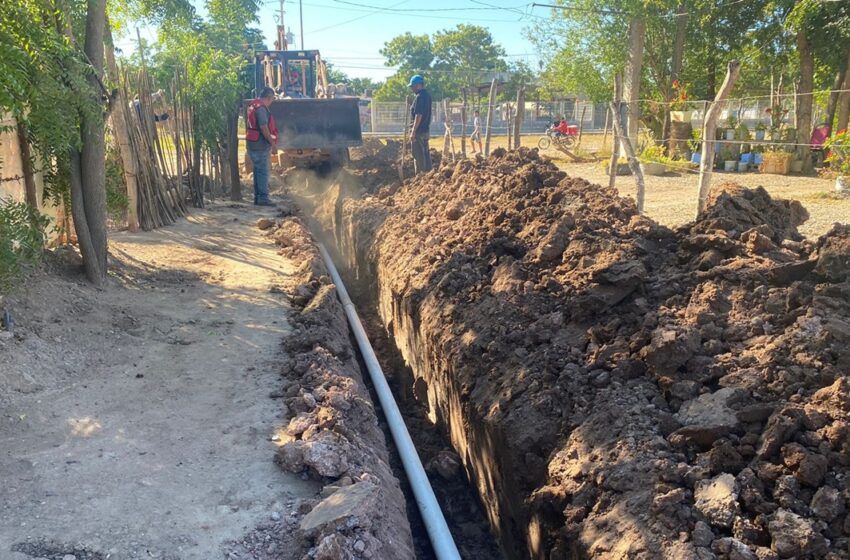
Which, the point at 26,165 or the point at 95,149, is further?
the point at 95,149

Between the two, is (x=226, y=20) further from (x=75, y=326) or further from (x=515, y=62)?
(x=515, y=62)

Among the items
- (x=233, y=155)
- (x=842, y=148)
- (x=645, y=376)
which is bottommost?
(x=645, y=376)

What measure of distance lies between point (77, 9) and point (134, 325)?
10.6ft

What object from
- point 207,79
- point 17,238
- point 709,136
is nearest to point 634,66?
point 207,79

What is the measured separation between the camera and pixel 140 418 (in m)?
4.57

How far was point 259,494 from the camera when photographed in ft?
12.3

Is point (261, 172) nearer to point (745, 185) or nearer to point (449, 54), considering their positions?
point (745, 185)

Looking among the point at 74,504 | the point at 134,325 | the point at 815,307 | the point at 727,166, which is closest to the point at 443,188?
the point at 134,325

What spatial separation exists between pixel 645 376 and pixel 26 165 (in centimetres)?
601

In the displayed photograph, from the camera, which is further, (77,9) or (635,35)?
(635,35)

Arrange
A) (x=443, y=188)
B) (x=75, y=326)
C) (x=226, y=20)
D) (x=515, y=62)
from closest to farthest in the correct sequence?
Answer: (x=75, y=326) < (x=443, y=188) < (x=226, y=20) < (x=515, y=62)

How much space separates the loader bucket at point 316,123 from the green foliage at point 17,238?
7906 millimetres

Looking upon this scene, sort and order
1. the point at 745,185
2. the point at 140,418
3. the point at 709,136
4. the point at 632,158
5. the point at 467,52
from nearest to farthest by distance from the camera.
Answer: the point at 140,418
the point at 709,136
the point at 632,158
the point at 745,185
the point at 467,52

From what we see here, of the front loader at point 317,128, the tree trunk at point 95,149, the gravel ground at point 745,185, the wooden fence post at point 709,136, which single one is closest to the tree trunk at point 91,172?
the tree trunk at point 95,149
